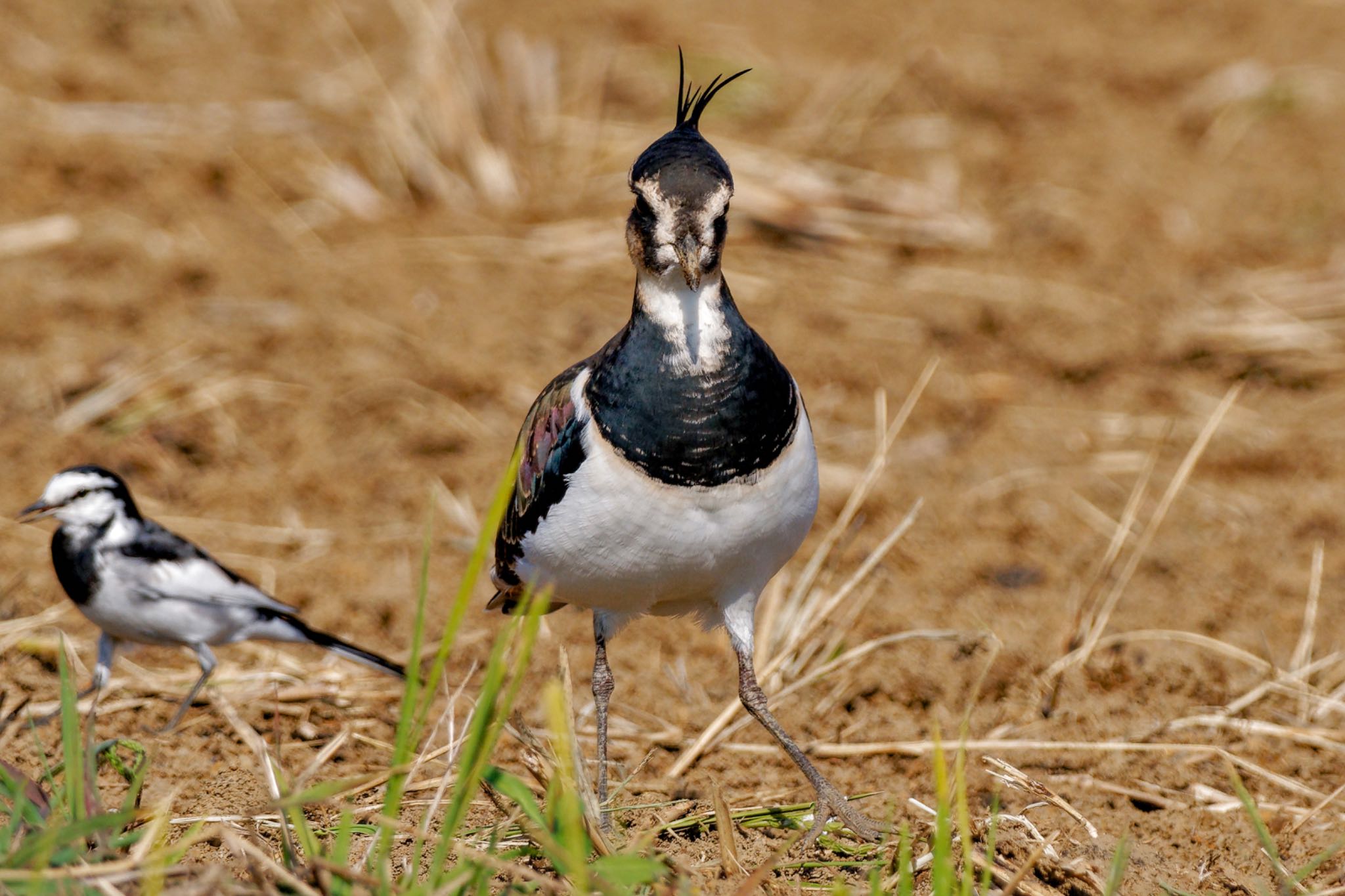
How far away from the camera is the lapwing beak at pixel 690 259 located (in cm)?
368

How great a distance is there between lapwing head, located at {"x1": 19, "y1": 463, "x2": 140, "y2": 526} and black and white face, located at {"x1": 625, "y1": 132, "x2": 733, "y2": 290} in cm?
260

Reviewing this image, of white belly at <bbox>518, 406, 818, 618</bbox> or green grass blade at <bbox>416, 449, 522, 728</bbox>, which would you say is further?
white belly at <bbox>518, 406, 818, 618</bbox>

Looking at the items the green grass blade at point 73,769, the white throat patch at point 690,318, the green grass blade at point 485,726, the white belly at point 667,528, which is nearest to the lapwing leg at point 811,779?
the white belly at point 667,528

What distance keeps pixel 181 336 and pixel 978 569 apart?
4.07m

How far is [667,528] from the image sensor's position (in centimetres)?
374

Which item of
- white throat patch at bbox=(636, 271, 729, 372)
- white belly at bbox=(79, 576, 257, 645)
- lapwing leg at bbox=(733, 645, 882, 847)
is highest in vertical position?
white throat patch at bbox=(636, 271, 729, 372)

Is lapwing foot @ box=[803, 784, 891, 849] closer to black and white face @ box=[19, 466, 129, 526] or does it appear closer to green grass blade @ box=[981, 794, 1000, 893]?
green grass blade @ box=[981, 794, 1000, 893]

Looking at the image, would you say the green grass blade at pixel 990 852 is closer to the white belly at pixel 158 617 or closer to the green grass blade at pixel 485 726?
the green grass blade at pixel 485 726

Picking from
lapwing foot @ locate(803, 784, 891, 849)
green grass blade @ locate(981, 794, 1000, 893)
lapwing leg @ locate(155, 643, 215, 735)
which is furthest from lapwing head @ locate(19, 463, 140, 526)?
green grass blade @ locate(981, 794, 1000, 893)

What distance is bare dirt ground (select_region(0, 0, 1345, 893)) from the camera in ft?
16.1

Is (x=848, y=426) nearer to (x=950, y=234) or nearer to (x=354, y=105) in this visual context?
(x=950, y=234)

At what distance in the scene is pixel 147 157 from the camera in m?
8.61

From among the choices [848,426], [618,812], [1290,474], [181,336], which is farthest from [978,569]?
[181,336]

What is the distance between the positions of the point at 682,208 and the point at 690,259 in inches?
5.3
